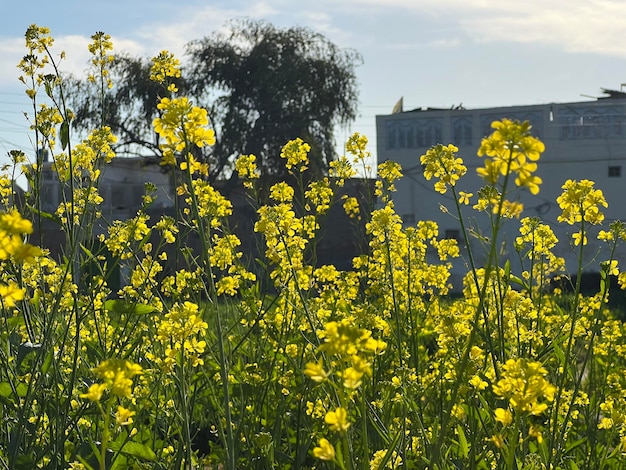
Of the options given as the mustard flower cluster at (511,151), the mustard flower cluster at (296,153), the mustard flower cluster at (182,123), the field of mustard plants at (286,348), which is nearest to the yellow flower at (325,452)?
the field of mustard plants at (286,348)

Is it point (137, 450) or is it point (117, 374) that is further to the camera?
point (137, 450)

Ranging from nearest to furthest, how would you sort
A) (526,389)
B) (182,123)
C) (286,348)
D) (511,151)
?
(511,151) < (526,389) < (182,123) < (286,348)

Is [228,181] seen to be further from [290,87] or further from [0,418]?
[0,418]

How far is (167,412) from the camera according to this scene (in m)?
2.63

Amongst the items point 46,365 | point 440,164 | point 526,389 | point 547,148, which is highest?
point 547,148

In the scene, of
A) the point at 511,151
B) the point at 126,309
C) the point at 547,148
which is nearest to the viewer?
the point at 511,151

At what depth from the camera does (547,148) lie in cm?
1962

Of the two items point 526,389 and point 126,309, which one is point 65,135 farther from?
point 526,389

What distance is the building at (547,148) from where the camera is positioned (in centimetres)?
1950

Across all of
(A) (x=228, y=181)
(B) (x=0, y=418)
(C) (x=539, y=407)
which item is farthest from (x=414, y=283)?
(A) (x=228, y=181)

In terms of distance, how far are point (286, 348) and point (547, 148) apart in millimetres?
17459

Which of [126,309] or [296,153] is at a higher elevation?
[296,153]

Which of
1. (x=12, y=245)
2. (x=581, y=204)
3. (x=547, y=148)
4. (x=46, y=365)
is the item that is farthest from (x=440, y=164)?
(x=547, y=148)

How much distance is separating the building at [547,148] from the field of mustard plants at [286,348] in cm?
1544
